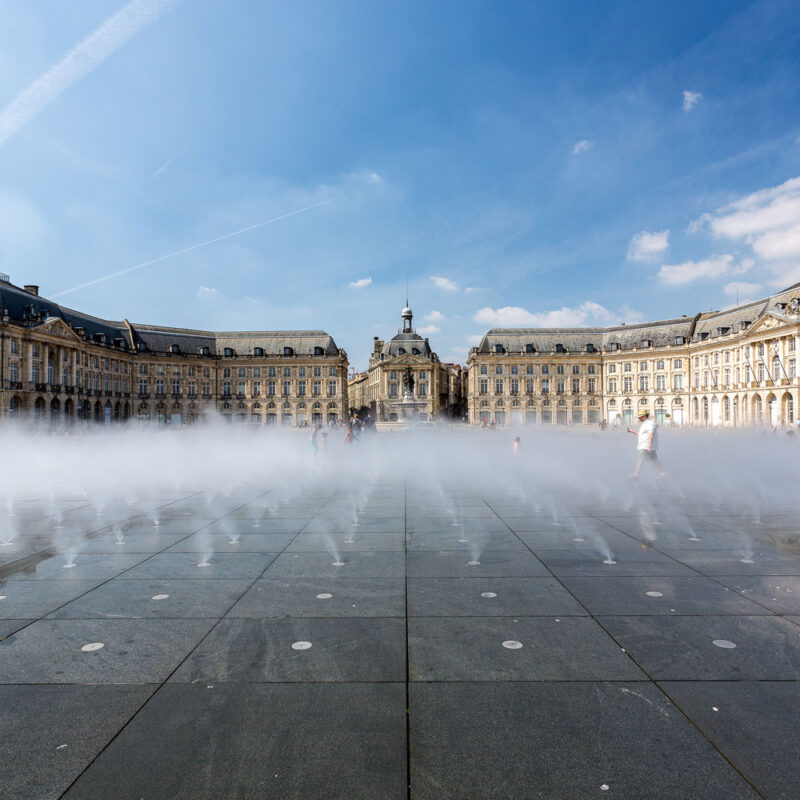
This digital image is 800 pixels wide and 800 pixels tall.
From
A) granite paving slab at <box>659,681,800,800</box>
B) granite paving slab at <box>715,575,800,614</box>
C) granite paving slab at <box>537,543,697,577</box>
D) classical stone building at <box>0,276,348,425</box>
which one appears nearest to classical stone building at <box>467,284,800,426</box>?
classical stone building at <box>0,276,348,425</box>

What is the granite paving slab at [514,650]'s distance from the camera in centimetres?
475

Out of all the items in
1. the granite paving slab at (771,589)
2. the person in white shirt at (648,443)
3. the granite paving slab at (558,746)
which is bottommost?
the granite paving slab at (771,589)

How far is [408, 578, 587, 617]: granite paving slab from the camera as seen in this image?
6191 mm

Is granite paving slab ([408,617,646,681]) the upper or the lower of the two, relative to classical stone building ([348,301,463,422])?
lower

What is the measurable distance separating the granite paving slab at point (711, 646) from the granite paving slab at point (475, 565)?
1835mm

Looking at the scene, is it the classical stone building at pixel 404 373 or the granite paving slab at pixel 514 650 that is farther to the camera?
the classical stone building at pixel 404 373

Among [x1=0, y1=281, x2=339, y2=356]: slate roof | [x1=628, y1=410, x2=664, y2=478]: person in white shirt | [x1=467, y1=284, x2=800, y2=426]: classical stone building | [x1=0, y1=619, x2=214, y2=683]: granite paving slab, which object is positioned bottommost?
[x1=0, y1=619, x2=214, y2=683]: granite paving slab

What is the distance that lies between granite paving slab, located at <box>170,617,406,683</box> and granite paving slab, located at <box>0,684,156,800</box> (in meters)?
0.54

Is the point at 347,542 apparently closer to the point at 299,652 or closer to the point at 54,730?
the point at 299,652

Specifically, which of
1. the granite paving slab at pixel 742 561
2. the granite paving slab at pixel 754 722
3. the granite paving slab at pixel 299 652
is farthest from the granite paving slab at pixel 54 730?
the granite paving slab at pixel 742 561

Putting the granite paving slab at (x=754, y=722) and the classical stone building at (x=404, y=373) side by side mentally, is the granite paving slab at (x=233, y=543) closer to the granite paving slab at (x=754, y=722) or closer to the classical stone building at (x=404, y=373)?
the granite paving slab at (x=754, y=722)

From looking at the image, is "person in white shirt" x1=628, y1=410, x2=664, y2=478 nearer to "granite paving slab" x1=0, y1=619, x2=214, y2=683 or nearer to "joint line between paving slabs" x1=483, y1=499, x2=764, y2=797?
"joint line between paving slabs" x1=483, y1=499, x2=764, y2=797

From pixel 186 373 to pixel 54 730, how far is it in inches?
4131

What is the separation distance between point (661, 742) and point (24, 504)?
1416 cm
